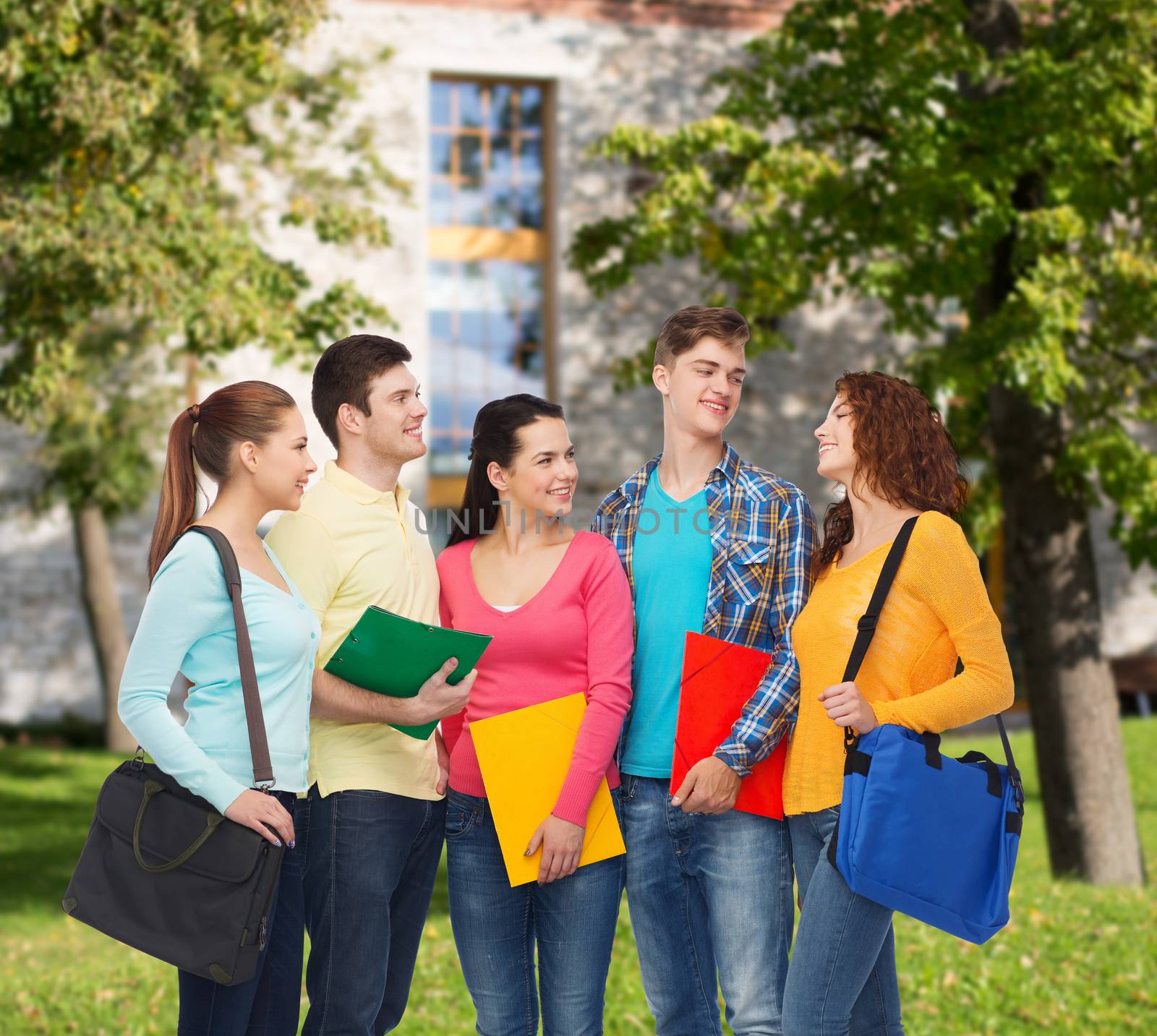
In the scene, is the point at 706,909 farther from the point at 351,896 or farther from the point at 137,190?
the point at 137,190

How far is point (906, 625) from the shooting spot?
2969mm

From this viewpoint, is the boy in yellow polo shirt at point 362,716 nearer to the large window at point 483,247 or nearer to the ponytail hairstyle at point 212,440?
the ponytail hairstyle at point 212,440

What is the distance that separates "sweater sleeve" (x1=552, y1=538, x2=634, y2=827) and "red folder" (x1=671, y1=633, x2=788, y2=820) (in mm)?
146

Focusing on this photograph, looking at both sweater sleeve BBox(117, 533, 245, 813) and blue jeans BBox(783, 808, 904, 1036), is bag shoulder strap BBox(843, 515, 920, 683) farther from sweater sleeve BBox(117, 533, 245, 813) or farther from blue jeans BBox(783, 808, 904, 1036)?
sweater sleeve BBox(117, 533, 245, 813)

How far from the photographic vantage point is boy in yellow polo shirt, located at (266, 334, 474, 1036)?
3010mm

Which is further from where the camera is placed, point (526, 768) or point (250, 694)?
point (526, 768)

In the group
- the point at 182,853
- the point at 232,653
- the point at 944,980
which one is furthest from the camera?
the point at 944,980

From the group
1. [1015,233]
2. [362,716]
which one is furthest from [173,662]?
[1015,233]

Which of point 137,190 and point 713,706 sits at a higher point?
point 137,190

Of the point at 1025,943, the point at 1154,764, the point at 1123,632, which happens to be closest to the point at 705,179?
the point at 1025,943

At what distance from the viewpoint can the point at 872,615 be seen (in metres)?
2.94

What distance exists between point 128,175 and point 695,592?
18.9ft

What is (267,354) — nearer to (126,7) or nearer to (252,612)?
(126,7)

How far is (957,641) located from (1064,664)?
673 cm
